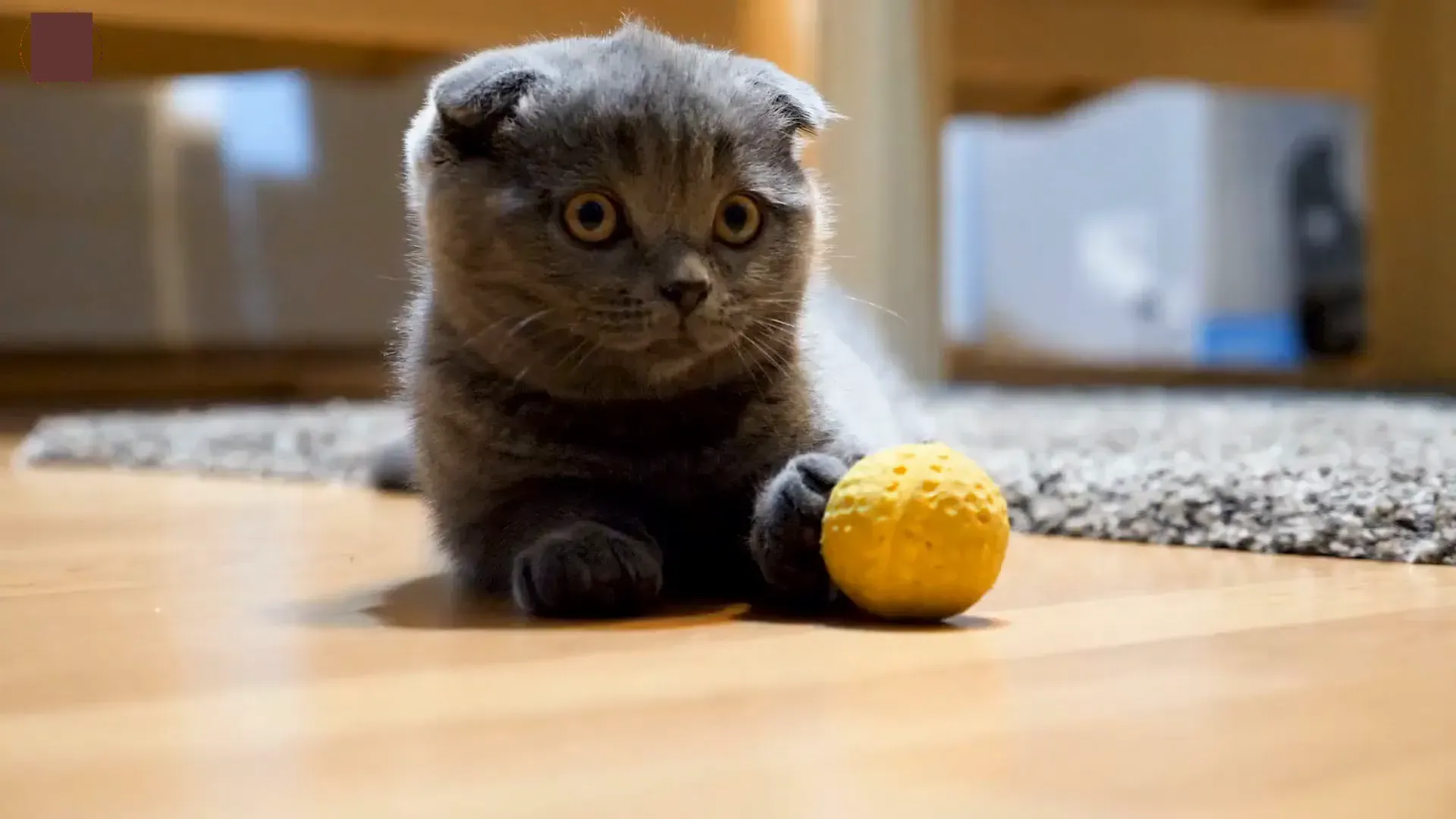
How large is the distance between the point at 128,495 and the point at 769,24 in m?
1.14

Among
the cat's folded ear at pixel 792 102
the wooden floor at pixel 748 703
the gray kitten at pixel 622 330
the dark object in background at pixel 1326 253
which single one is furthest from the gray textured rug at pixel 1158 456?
the dark object in background at pixel 1326 253

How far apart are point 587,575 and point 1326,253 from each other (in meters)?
3.62

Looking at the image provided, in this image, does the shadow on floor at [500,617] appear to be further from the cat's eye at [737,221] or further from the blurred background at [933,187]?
the blurred background at [933,187]

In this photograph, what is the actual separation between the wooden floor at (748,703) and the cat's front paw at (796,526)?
4 centimetres

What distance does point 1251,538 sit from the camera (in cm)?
113

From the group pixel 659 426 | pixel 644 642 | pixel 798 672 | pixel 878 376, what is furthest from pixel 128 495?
pixel 798 672

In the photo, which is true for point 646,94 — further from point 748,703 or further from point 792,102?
point 748,703

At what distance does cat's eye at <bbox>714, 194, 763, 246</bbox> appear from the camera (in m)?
0.95

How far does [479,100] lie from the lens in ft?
3.10

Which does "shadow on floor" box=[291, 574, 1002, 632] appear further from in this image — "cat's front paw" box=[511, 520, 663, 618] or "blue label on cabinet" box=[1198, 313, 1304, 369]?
"blue label on cabinet" box=[1198, 313, 1304, 369]

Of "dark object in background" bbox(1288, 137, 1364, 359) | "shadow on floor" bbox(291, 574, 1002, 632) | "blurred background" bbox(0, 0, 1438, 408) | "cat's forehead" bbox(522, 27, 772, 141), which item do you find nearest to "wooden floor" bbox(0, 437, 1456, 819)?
"shadow on floor" bbox(291, 574, 1002, 632)

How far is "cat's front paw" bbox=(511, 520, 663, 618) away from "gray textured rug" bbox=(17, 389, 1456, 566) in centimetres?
46

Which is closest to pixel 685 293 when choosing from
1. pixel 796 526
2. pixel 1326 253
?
pixel 796 526

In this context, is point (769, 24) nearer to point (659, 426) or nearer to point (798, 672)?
point (659, 426)
